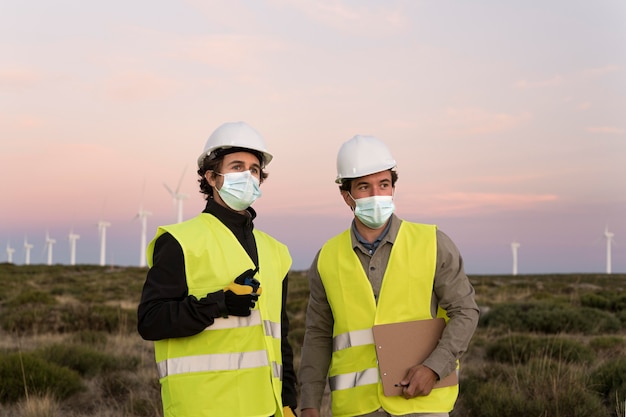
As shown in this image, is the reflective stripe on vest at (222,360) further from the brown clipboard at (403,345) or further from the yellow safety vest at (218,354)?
the brown clipboard at (403,345)

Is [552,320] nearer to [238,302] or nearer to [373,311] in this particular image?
[373,311]

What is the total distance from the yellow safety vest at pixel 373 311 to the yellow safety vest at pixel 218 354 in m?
0.42

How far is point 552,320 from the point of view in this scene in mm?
16625

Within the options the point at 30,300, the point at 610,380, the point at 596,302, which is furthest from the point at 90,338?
the point at 596,302

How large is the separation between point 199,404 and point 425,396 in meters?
1.18

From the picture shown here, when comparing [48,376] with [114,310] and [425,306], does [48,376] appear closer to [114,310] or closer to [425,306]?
[425,306]

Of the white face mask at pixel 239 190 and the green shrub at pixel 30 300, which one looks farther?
the green shrub at pixel 30 300

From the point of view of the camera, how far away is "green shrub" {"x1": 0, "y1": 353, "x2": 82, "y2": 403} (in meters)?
9.19

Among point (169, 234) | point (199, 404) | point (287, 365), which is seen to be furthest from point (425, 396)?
point (169, 234)

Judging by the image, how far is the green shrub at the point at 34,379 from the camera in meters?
9.19

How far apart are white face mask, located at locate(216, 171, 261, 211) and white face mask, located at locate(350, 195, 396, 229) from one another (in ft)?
1.93

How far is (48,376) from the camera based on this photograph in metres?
9.46

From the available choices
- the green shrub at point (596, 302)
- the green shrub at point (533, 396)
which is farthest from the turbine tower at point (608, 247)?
the green shrub at point (533, 396)

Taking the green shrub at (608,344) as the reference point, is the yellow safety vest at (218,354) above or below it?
above
